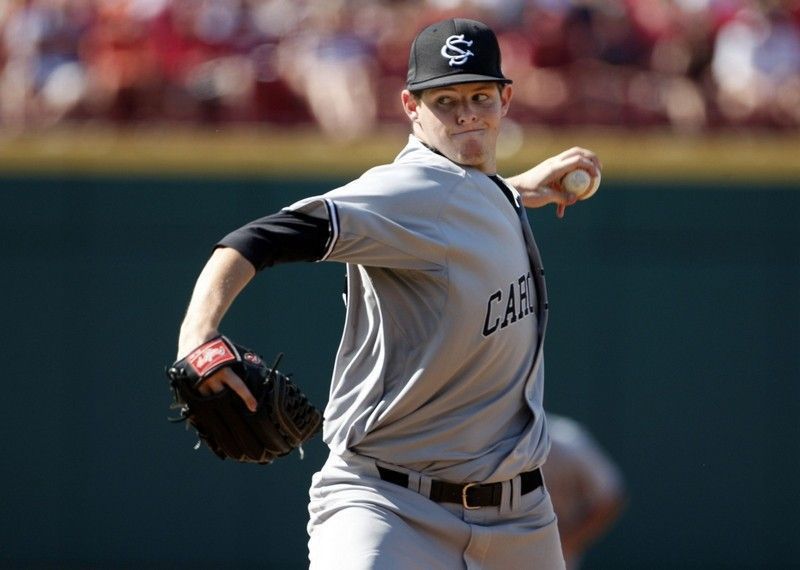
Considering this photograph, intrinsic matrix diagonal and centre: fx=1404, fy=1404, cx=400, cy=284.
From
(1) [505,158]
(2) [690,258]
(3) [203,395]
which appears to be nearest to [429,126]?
(3) [203,395]

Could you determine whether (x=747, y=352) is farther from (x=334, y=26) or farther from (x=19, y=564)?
(x=19, y=564)

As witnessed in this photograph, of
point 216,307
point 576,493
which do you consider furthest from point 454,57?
point 576,493

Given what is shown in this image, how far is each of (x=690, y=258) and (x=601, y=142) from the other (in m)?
1.00

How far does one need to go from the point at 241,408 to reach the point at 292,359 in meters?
6.17

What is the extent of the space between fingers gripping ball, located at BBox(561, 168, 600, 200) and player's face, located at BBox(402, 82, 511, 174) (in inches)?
23.1

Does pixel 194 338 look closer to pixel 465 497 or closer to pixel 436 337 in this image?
pixel 436 337

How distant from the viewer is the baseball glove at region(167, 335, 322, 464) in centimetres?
323

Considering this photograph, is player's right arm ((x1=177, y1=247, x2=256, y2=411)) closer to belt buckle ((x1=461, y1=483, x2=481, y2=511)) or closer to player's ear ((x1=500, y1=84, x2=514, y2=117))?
belt buckle ((x1=461, y1=483, x2=481, y2=511))

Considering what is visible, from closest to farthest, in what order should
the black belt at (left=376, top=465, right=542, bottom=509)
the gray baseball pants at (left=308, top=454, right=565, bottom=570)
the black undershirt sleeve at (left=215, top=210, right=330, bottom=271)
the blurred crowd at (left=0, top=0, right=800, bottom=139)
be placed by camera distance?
the black undershirt sleeve at (left=215, top=210, right=330, bottom=271)
the gray baseball pants at (left=308, top=454, right=565, bottom=570)
the black belt at (left=376, top=465, right=542, bottom=509)
the blurred crowd at (left=0, top=0, right=800, bottom=139)

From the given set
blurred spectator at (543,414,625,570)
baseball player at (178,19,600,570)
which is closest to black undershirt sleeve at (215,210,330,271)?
baseball player at (178,19,600,570)

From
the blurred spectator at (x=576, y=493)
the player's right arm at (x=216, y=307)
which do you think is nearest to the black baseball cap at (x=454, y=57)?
the player's right arm at (x=216, y=307)

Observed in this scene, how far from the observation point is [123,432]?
374 inches

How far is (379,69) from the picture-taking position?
30.9 ft

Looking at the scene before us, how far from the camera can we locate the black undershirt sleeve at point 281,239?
3328mm
